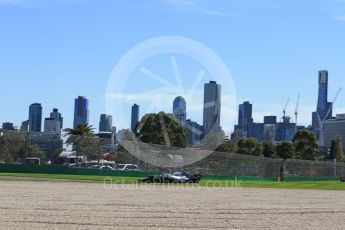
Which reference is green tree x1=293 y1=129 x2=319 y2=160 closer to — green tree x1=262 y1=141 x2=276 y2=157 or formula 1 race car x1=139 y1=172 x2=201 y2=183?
green tree x1=262 y1=141 x2=276 y2=157

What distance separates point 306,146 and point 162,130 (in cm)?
3956

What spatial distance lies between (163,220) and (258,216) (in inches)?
180

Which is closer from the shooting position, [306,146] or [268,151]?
[306,146]

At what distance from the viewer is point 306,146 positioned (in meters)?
148

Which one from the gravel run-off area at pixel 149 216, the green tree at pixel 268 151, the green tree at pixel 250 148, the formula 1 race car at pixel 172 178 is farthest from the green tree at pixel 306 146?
the gravel run-off area at pixel 149 216

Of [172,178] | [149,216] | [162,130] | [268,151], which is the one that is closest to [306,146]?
[268,151]

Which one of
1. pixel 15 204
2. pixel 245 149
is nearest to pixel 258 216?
pixel 15 204

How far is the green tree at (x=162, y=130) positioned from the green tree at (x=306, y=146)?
1270 inches

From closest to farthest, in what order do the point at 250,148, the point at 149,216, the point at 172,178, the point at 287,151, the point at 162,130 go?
the point at 149,216, the point at 172,178, the point at 162,130, the point at 250,148, the point at 287,151

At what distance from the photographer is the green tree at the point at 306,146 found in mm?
146875

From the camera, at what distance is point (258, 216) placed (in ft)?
74.9

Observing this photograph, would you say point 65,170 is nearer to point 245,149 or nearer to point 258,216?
point 258,216

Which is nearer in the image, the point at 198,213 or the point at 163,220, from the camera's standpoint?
the point at 163,220

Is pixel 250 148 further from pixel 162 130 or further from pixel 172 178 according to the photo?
pixel 172 178
